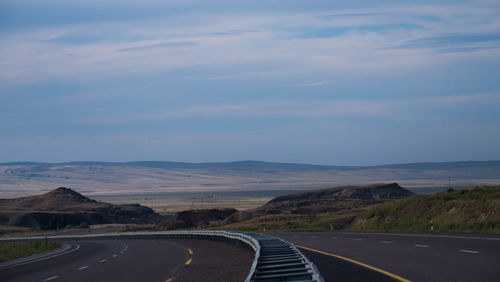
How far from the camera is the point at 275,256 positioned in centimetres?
1875

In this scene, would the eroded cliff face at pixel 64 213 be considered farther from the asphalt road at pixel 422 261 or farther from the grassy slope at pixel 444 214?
the asphalt road at pixel 422 261

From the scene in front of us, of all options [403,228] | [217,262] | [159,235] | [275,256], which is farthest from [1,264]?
[159,235]

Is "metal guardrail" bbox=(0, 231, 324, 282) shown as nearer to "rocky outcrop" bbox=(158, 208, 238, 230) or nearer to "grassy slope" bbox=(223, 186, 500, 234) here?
"grassy slope" bbox=(223, 186, 500, 234)

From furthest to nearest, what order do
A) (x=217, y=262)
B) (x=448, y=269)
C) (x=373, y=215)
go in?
1. (x=373, y=215)
2. (x=217, y=262)
3. (x=448, y=269)

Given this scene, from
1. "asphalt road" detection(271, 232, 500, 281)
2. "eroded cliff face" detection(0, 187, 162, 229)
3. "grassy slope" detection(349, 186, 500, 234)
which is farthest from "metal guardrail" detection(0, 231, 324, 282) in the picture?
"eroded cliff face" detection(0, 187, 162, 229)

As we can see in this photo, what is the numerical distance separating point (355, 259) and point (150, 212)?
132915 millimetres

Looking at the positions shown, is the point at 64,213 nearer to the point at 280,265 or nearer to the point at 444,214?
the point at 444,214

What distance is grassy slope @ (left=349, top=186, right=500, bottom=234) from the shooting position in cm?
3432

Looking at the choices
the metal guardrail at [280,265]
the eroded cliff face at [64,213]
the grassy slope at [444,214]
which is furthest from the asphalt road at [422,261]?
the eroded cliff face at [64,213]

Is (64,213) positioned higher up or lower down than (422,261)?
lower down

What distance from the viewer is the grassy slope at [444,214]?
113 ft

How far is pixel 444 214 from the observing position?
4109cm

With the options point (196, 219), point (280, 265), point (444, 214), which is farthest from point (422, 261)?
point (196, 219)

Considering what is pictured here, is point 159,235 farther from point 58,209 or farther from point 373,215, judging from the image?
point 58,209
